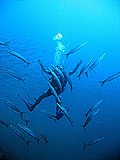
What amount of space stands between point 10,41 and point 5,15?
318 millimetres

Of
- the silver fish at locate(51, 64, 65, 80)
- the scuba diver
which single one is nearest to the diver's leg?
the scuba diver

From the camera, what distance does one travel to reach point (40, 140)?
3041 millimetres

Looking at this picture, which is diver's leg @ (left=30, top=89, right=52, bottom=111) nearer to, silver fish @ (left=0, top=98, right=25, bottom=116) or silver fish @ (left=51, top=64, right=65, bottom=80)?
silver fish @ (left=0, top=98, right=25, bottom=116)

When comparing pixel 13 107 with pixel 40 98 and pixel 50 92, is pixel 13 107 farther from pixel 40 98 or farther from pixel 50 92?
pixel 50 92

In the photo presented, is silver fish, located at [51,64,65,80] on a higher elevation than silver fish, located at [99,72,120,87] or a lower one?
higher

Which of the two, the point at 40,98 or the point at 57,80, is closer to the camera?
the point at 57,80

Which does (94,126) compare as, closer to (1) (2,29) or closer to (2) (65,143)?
(2) (65,143)

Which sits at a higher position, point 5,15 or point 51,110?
point 5,15

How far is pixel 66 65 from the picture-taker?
2873 millimetres

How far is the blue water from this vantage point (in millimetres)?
2869

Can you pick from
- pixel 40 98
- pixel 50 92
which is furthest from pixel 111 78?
pixel 40 98

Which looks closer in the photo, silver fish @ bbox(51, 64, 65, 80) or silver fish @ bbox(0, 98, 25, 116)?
silver fish @ bbox(51, 64, 65, 80)

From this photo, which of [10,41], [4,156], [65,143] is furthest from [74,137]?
[10,41]

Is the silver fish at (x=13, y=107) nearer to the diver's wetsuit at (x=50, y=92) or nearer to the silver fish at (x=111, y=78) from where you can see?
the diver's wetsuit at (x=50, y=92)
